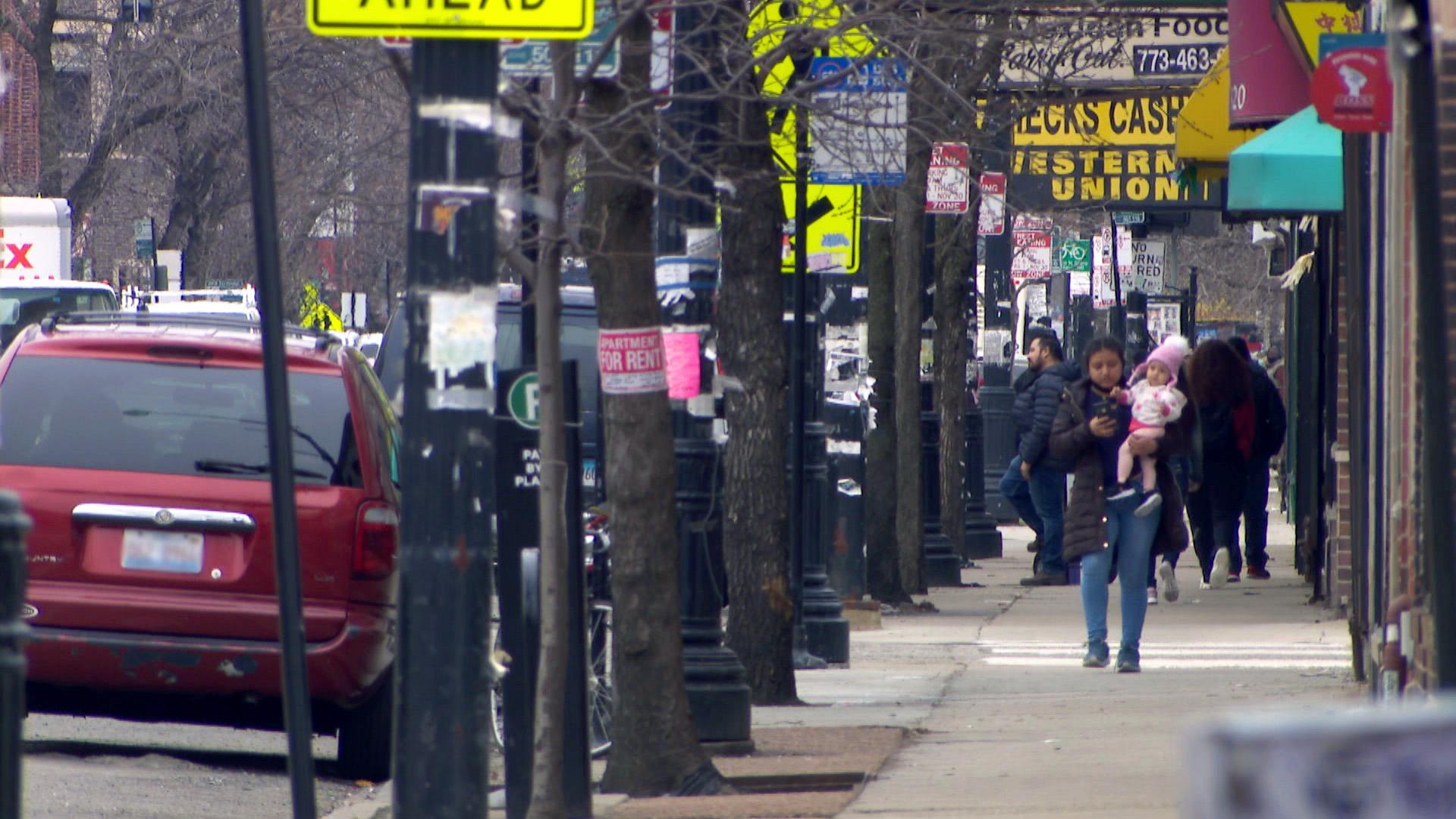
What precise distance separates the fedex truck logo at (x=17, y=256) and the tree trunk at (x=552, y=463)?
2414 cm

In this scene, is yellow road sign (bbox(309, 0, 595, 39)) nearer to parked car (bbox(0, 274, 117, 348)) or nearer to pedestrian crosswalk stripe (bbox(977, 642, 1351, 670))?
→ pedestrian crosswalk stripe (bbox(977, 642, 1351, 670))

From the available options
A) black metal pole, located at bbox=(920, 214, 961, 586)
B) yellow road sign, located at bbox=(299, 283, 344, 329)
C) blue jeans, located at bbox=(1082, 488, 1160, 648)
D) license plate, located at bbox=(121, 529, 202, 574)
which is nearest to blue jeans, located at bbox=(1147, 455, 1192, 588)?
black metal pole, located at bbox=(920, 214, 961, 586)

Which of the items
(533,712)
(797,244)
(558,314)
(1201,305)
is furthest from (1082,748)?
(1201,305)

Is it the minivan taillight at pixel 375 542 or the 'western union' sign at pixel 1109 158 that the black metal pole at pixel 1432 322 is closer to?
the minivan taillight at pixel 375 542

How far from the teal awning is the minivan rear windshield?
13.0 feet

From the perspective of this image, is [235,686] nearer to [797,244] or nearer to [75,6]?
[797,244]

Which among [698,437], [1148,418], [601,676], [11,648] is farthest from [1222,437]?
[11,648]

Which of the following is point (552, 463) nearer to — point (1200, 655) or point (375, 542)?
point (375, 542)

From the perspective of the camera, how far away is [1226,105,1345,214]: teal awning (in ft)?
30.9

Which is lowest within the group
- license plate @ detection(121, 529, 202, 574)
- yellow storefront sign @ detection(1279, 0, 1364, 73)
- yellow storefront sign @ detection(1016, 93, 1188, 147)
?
license plate @ detection(121, 529, 202, 574)

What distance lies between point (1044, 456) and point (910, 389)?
115 cm

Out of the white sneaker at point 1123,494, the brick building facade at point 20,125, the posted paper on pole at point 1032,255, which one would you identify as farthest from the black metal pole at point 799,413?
the brick building facade at point 20,125

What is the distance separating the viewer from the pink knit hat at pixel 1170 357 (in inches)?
511

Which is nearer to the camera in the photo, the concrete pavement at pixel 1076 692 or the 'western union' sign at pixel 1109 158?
the concrete pavement at pixel 1076 692
